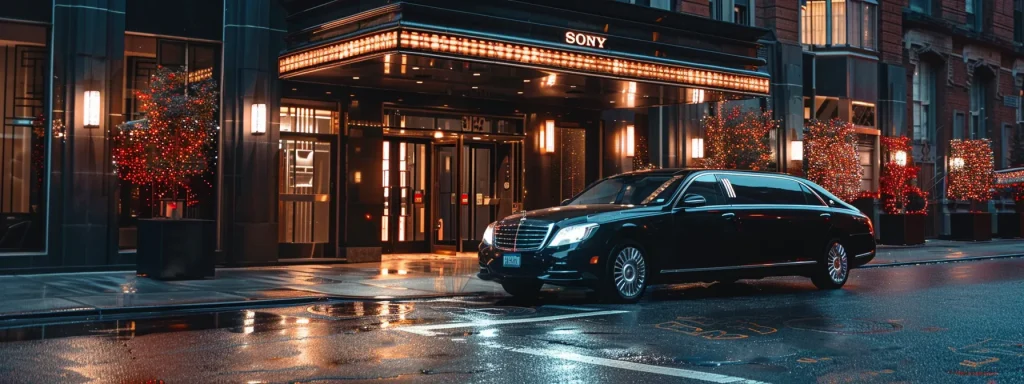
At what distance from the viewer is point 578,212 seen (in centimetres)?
1366

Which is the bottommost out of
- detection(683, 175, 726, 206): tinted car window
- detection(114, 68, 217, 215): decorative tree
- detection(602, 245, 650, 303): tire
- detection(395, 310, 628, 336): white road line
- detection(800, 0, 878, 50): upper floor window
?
detection(395, 310, 628, 336): white road line

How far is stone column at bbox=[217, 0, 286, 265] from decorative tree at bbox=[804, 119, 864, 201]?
15.8 m

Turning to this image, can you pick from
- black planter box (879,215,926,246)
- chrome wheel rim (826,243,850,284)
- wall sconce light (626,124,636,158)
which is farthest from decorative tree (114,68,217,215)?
black planter box (879,215,926,246)

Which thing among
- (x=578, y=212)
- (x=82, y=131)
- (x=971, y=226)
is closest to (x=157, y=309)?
(x=578, y=212)

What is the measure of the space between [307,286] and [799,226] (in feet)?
23.3

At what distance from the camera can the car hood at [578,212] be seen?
13.5 m

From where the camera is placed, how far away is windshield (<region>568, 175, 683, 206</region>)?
14324mm

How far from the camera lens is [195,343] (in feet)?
31.5

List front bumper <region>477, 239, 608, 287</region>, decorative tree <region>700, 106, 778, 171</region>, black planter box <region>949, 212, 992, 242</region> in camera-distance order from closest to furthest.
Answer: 1. front bumper <region>477, 239, 608, 287</region>
2. decorative tree <region>700, 106, 778, 171</region>
3. black planter box <region>949, 212, 992, 242</region>

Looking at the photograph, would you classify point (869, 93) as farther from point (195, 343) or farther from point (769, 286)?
point (195, 343)

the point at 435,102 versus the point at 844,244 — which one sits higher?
the point at 435,102

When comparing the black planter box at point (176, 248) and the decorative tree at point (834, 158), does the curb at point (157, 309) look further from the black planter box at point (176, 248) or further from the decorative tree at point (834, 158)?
the decorative tree at point (834, 158)

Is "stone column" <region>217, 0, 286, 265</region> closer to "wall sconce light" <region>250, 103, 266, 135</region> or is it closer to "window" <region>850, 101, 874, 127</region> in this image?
"wall sconce light" <region>250, 103, 266, 135</region>

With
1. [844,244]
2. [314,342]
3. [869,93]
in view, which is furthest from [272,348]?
[869,93]
